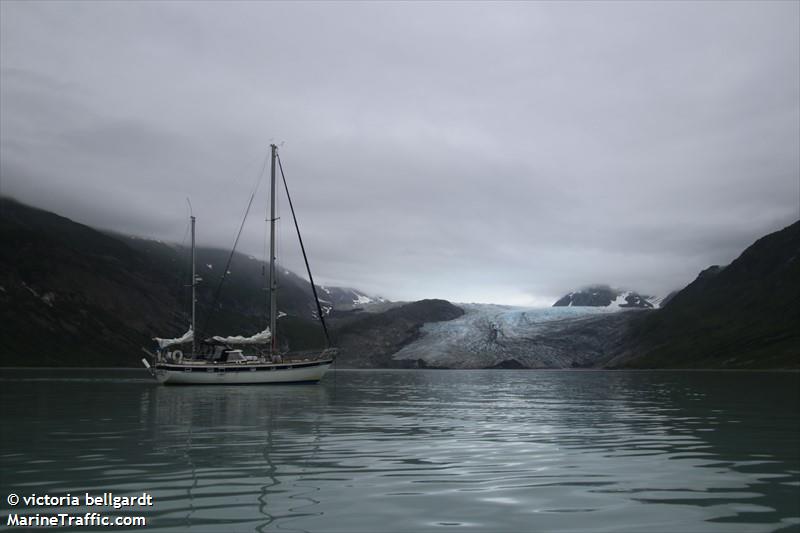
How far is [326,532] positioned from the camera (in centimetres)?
1159

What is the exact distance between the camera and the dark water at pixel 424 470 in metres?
12.7

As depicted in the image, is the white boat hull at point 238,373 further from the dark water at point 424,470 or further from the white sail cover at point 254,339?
the dark water at point 424,470

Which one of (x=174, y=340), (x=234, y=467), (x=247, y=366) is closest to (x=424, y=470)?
(x=234, y=467)

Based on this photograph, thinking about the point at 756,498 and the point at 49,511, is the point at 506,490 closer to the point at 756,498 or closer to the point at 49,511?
the point at 756,498

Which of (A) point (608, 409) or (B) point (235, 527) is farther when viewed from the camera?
(A) point (608, 409)

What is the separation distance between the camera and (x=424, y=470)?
17875 millimetres

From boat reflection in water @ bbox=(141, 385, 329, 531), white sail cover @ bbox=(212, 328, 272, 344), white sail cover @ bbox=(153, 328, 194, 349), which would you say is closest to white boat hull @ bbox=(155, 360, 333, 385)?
white sail cover @ bbox=(153, 328, 194, 349)

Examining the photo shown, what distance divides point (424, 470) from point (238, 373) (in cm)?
6046

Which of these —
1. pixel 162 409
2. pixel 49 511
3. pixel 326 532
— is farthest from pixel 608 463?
pixel 162 409

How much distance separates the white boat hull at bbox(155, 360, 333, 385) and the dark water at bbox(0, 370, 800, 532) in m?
40.0

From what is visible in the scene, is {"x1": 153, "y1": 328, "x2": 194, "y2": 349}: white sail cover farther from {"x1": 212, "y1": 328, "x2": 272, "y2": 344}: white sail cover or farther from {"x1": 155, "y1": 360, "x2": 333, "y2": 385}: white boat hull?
{"x1": 212, "y1": 328, "x2": 272, "y2": 344}: white sail cover

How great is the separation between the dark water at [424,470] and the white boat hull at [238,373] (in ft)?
131

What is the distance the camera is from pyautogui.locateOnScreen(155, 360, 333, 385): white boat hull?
2960 inches

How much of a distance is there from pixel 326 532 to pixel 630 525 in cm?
525
